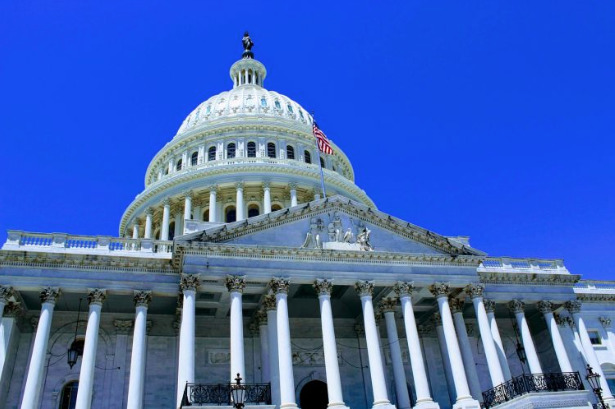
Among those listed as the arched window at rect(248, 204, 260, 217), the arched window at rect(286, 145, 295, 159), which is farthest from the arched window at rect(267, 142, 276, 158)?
the arched window at rect(248, 204, 260, 217)

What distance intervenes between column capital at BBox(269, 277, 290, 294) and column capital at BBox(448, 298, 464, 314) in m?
10.9

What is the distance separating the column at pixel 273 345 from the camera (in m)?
28.2

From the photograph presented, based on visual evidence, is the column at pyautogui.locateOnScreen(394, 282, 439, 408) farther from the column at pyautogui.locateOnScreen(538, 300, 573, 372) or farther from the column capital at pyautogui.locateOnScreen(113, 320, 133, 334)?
the column capital at pyautogui.locateOnScreen(113, 320, 133, 334)

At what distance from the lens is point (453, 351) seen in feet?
102

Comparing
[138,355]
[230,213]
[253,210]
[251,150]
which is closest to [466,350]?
[138,355]

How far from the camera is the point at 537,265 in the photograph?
3966 cm

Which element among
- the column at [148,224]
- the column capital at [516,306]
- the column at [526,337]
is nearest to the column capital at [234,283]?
the column at [526,337]

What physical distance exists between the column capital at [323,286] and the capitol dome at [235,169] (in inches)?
764

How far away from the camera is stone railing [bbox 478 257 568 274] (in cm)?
3853

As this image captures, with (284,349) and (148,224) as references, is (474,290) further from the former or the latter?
(148,224)

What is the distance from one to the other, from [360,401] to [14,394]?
1964 centimetres

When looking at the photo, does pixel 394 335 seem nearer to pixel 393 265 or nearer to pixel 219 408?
pixel 393 265

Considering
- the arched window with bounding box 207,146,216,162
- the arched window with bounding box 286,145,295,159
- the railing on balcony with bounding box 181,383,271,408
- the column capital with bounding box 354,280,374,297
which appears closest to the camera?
the railing on balcony with bounding box 181,383,271,408

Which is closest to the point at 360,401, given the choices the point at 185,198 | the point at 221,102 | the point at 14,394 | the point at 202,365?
the point at 202,365
